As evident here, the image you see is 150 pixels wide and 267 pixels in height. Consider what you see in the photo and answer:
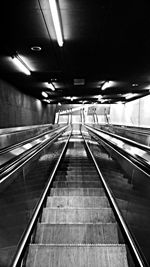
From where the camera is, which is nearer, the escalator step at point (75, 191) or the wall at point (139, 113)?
the escalator step at point (75, 191)

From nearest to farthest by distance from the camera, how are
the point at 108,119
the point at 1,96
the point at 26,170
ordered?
the point at 26,170 → the point at 1,96 → the point at 108,119

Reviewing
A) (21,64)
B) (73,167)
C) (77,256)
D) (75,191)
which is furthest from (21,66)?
(77,256)

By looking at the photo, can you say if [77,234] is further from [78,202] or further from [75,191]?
[75,191]

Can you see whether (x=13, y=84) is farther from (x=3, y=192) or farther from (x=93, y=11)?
(x=3, y=192)

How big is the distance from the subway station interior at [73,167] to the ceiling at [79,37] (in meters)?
0.02

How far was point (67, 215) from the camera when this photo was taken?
3320 mm

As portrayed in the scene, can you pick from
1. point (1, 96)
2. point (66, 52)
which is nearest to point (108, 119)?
point (1, 96)

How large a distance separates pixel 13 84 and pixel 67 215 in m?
11.3

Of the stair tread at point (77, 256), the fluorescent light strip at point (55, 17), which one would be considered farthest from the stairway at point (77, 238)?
the fluorescent light strip at point (55, 17)

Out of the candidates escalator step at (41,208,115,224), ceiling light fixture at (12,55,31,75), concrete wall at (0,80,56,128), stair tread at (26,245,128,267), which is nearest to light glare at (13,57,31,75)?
ceiling light fixture at (12,55,31,75)

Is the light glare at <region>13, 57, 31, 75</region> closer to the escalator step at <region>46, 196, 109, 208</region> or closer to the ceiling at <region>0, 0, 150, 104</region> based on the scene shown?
the ceiling at <region>0, 0, 150, 104</region>

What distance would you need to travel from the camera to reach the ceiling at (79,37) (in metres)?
4.96

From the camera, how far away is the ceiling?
16.3 ft

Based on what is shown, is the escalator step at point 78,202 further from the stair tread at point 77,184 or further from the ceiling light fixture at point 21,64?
the ceiling light fixture at point 21,64
